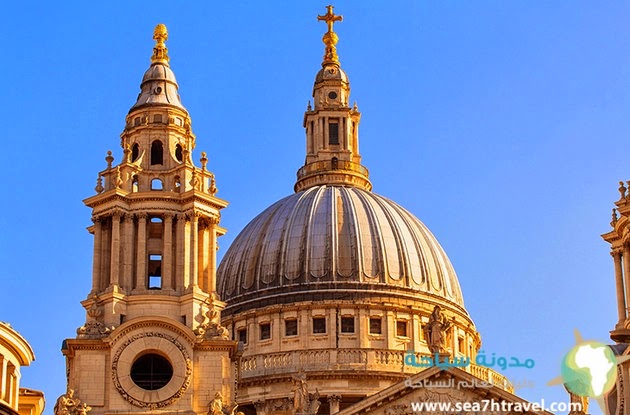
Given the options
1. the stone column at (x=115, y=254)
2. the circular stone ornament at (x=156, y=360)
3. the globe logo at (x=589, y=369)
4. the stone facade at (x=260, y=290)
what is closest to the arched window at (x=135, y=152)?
the stone facade at (x=260, y=290)

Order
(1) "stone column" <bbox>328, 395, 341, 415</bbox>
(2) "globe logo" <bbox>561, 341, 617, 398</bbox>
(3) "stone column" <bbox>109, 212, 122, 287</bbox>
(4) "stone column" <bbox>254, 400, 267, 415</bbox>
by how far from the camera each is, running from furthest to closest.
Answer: (4) "stone column" <bbox>254, 400, 267, 415</bbox>
(1) "stone column" <bbox>328, 395, 341, 415</bbox>
(3) "stone column" <bbox>109, 212, 122, 287</bbox>
(2) "globe logo" <bbox>561, 341, 617, 398</bbox>

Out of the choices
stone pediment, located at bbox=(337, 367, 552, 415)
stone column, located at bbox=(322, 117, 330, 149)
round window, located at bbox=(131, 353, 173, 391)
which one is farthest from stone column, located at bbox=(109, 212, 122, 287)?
stone column, located at bbox=(322, 117, 330, 149)

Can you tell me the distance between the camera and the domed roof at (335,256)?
11750 centimetres

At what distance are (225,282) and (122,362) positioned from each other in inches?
1203

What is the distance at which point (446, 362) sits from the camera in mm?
92188

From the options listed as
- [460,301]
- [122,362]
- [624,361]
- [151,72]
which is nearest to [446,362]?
[624,361]

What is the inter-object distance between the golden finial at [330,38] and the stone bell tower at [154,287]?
112 ft

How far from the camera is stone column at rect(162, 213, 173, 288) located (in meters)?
93.6

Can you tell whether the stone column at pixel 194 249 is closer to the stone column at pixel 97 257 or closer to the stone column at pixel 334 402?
the stone column at pixel 97 257

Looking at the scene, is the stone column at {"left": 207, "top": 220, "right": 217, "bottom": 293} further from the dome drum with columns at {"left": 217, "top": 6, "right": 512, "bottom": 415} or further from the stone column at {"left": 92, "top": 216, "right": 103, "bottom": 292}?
the dome drum with columns at {"left": 217, "top": 6, "right": 512, "bottom": 415}

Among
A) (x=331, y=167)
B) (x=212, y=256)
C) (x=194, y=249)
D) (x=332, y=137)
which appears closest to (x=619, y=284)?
(x=212, y=256)

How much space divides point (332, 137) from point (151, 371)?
132 ft

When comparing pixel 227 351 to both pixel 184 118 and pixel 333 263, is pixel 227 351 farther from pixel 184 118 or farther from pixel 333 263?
pixel 333 263

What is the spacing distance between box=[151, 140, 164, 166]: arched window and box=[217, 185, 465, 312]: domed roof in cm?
2161
